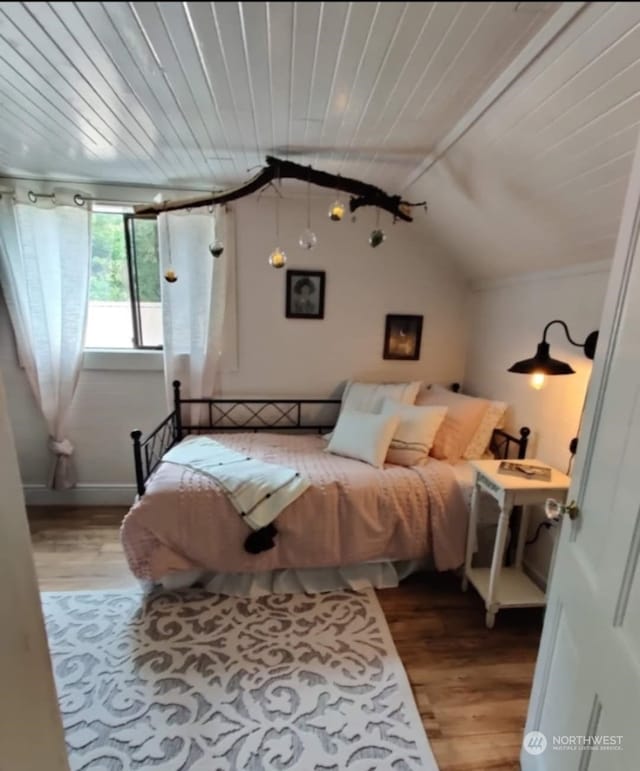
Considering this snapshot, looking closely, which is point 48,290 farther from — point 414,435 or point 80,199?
point 414,435

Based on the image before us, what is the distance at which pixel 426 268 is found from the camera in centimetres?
308

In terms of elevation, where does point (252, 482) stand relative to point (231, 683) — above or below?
above

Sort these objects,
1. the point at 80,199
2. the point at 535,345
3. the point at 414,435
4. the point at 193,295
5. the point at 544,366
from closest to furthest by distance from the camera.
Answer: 1. the point at 544,366
2. the point at 535,345
3. the point at 414,435
4. the point at 80,199
5. the point at 193,295

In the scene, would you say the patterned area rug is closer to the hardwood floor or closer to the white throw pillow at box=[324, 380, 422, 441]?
the hardwood floor

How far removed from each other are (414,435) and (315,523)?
831 millimetres

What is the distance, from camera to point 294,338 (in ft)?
10.2

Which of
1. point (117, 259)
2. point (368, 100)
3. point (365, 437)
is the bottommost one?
point (365, 437)

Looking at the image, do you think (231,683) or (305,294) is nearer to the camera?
(231,683)

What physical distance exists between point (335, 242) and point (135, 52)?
1.90 meters

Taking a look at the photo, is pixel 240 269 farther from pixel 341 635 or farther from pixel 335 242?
pixel 341 635

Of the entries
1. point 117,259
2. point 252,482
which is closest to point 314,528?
point 252,482

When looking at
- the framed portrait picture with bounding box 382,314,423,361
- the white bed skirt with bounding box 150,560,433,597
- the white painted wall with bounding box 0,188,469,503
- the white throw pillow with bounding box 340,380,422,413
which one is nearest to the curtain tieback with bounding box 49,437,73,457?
the white painted wall with bounding box 0,188,469,503

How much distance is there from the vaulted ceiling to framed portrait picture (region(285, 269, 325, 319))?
2.78 feet

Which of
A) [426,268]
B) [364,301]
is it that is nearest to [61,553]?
[364,301]
